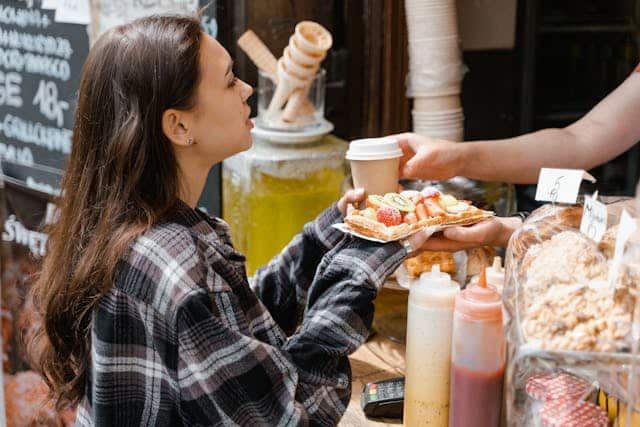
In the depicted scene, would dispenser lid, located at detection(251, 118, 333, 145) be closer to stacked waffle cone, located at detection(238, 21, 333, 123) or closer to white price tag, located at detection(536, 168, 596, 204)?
stacked waffle cone, located at detection(238, 21, 333, 123)

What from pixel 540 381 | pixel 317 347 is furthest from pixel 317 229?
pixel 540 381

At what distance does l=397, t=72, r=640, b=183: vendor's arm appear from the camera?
1859 millimetres

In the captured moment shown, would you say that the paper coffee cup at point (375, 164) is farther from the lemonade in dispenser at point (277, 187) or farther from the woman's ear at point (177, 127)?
the lemonade in dispenser at point (277, 187)

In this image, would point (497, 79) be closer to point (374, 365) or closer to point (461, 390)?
point (374, 365)

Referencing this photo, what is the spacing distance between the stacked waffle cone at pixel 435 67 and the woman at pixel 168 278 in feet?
3.03

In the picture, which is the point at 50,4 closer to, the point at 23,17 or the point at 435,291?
the point at 23,17

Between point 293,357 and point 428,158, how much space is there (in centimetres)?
63

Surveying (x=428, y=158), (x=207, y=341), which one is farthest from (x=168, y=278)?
(x=428, y=158)

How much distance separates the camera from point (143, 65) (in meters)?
1.29

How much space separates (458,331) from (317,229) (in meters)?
0.47

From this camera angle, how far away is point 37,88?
2.76 meters

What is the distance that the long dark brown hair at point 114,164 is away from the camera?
1.29 metres

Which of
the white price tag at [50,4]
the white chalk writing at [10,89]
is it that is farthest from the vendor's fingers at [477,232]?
the white chalk writing at [10,89]

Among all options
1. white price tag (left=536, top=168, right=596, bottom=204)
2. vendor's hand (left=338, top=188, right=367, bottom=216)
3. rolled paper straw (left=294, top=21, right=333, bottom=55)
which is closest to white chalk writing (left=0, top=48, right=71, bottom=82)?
rolled paper straw (left=294, top=21, right=333, bottom=55)
